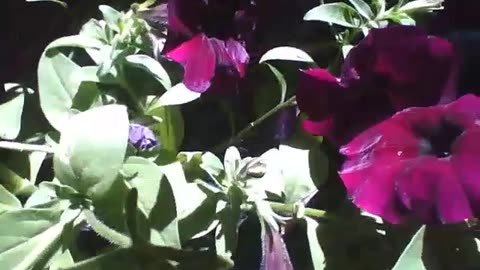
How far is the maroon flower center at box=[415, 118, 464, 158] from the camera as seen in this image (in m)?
0.45

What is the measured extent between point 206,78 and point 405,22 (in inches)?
4.7

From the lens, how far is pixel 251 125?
0.53 meters

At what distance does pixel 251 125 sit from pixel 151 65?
7cm

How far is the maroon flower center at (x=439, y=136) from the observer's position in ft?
1.47

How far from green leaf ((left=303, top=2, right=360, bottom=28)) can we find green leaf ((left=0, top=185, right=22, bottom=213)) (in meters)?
0.18

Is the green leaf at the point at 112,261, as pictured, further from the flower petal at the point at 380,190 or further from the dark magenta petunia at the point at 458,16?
the dark magenta petunia at the point at 458,16

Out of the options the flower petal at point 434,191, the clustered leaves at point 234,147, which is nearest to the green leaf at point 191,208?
the clustered leaves at point 234,147

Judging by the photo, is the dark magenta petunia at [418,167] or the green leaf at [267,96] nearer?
the dark magenta petunia at [418,167]

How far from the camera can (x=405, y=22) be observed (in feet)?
1.71

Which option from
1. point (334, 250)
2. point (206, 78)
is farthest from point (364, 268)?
point (206, 78)

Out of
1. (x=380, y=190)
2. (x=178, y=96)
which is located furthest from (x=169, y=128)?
(x=380, y=190)

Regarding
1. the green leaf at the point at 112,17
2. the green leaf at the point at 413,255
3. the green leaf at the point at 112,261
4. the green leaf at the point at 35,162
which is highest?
the green leaf at the point at 112,17

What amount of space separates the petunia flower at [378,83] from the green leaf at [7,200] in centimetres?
16

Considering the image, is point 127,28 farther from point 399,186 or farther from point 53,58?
point 399,186
